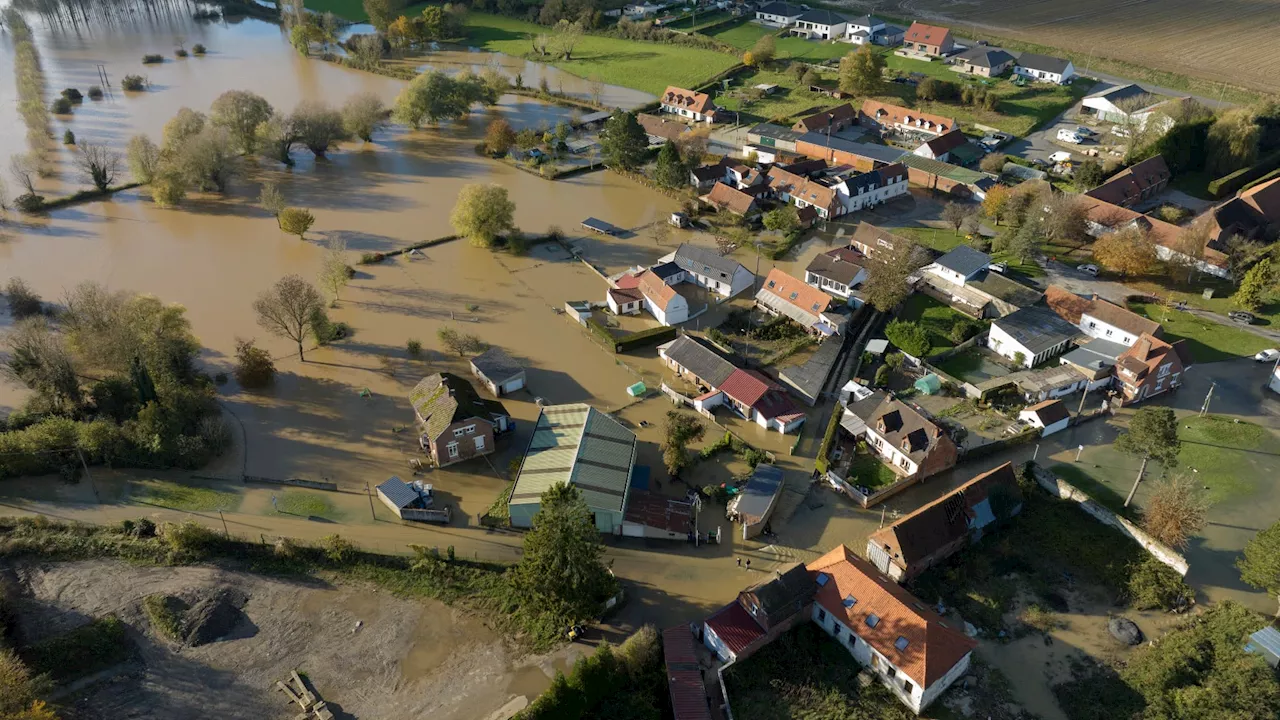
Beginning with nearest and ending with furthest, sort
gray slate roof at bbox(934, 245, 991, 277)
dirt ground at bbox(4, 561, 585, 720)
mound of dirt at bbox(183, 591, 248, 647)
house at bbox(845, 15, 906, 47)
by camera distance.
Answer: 1. dirt ground at bbox(4, 561, 585, 720)
2. mound of dirt at bbox(183, 591, 248, 647)
3. gray slate roof at bbox(934, 245, 991, 277)
4. house at bbox(845, 15, 906, 47)

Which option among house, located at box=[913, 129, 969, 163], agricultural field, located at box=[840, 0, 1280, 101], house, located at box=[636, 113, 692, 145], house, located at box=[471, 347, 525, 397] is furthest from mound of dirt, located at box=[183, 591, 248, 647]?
agricultural field, located at box=[840, 0, 1280, 101]

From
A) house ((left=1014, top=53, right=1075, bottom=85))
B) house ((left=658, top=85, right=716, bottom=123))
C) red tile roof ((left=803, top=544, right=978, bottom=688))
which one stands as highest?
house ((left=1014, top=53, right=1075, bottom=85))

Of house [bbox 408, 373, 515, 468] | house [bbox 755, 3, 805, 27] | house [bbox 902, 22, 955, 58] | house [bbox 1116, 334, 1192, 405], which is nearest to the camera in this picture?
house [bbox 408, 373, 515, 468]

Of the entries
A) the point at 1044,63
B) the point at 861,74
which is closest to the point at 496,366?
the point at 861,74

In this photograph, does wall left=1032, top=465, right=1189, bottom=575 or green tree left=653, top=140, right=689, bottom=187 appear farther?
green tree left=653, top=140, right=689, bottom=187

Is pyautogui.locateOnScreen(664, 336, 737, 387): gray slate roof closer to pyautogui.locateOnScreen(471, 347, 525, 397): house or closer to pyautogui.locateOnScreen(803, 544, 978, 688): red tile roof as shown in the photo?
pyautogui.locateOnScreen(471, 347, 525, 397): house

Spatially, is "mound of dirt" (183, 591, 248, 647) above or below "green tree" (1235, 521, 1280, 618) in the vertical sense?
below

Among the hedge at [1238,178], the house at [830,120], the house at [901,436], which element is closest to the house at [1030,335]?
the house at [901,436]

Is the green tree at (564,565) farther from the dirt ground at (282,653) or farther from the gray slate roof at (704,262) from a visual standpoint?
the gray slate roof at (704,262)
